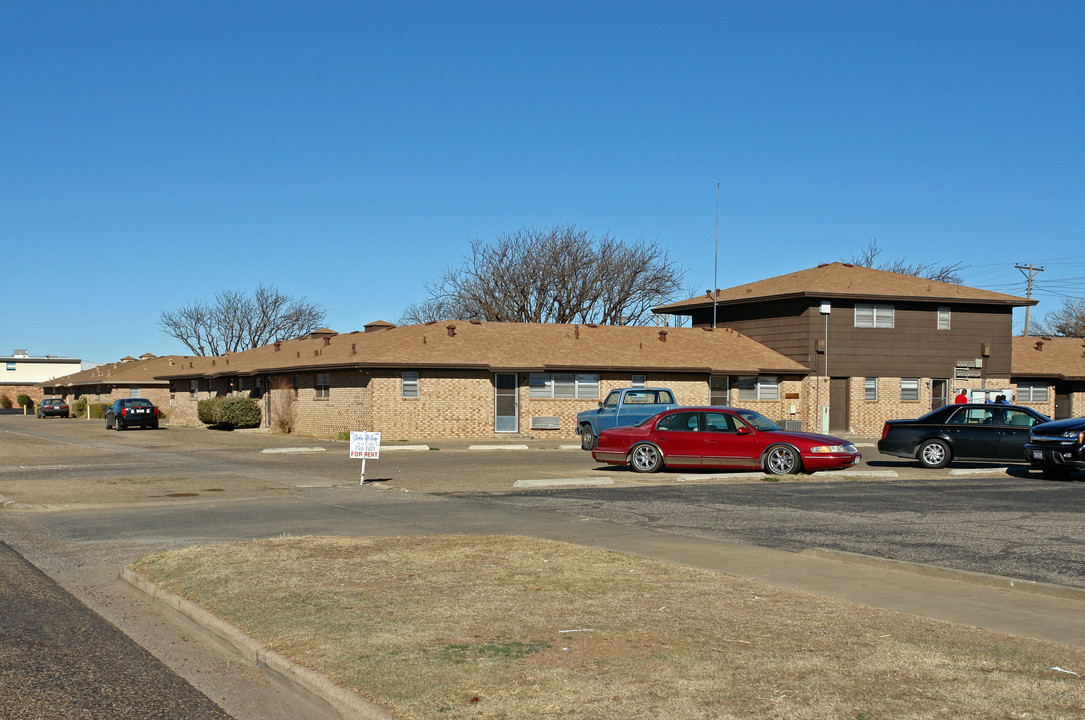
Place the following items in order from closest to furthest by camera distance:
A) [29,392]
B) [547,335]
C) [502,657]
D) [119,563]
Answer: [502,657]
[119,563]
[547,335]
[29,392]

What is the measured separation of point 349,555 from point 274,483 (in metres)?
10.1

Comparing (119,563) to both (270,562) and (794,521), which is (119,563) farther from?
(794,521)

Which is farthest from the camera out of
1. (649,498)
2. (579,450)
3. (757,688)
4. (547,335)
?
(547,335)

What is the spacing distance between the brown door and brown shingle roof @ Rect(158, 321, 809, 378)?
151 cm

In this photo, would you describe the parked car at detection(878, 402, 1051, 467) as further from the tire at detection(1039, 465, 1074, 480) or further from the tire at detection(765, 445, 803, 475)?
the tire at detection(765, 445, 803, 475)

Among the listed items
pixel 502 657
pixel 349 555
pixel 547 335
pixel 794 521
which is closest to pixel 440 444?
pixel 547 335

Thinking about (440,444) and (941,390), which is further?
(941,390)

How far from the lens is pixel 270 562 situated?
9773 mm

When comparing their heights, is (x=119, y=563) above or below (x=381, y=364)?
below

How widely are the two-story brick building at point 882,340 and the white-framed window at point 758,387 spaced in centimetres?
134

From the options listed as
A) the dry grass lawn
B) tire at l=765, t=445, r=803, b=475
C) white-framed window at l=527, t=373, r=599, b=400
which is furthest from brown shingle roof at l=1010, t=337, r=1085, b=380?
the dry grass lawn

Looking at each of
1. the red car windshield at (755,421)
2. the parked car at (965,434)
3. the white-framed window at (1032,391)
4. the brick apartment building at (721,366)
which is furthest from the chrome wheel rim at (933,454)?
the white-framed window at (1032,391)

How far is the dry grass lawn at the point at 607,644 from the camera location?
5.40m

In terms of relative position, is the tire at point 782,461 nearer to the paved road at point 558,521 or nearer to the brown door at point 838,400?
the paved road at point 558,521
